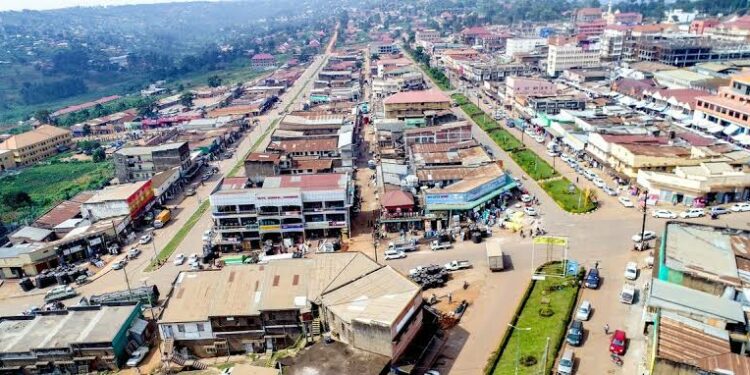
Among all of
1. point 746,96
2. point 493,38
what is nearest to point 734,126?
point 746,96

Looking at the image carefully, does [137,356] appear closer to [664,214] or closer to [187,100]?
[664,214]

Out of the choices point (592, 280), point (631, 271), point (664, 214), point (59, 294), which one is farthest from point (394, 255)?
point (59, 294)

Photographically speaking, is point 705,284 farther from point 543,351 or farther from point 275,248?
point 275,248

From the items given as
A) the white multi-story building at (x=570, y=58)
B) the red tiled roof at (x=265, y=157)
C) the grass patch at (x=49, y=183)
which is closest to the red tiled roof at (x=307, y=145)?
the red tiled roof at (x=265, y=157)

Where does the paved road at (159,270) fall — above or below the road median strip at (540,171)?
below

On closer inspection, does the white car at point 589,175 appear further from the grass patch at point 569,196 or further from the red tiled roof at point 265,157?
the red tiled roof at point 265,157

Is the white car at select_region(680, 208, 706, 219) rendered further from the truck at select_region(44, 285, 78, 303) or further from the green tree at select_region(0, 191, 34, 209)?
the green tree at select_region(0, 191, 34, 209)
